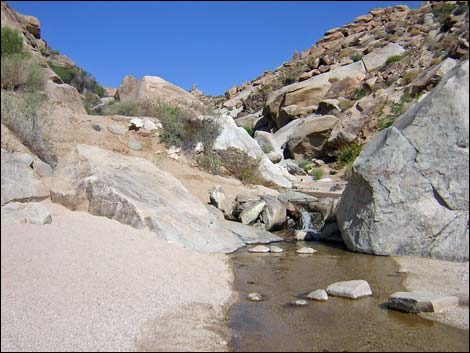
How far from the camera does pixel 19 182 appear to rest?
6.75 meters

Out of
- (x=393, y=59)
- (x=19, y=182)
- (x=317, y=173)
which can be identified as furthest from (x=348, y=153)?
(x=19, y=182)

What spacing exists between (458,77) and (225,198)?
657cm

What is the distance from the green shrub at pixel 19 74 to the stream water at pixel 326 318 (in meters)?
3.73

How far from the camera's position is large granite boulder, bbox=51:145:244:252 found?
765 centimetres

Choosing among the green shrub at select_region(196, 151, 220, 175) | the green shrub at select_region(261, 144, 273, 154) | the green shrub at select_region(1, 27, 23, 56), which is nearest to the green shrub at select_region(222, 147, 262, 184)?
the green shrub at select_region(196, 151, 220, 175)

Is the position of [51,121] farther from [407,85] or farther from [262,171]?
[407,85]

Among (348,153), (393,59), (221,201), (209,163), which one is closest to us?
(221,201)

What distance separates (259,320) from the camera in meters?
4.77

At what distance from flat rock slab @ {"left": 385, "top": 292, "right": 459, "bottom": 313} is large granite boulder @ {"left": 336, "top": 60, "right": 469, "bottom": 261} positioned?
6.90ft

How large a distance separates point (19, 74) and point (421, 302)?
19.1 ft

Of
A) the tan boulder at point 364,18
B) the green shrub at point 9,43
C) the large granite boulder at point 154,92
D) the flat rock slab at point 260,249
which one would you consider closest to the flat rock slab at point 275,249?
the flat rock slab at point 260,249

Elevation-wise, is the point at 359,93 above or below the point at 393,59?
below

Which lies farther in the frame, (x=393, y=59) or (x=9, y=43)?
(x=393, y=59)

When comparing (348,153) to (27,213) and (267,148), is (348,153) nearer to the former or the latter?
(267,148)
